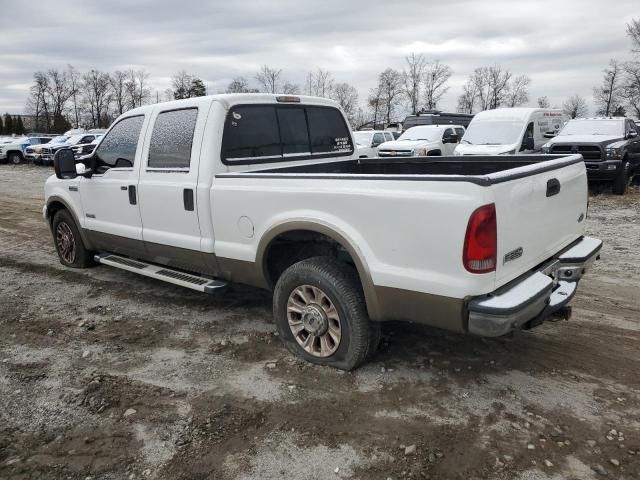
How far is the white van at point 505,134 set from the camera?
42.4 feet

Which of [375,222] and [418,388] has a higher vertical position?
[375,222]

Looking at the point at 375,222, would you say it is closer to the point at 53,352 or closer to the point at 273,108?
the point at 273,108

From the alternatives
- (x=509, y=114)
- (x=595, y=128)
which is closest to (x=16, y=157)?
(x=509, y=114)

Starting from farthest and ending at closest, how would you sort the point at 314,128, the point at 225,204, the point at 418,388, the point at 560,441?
the point at 314,128, the point at 225,204, the point at 418,388, the point at 560,441

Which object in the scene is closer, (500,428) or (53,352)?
(500,428)

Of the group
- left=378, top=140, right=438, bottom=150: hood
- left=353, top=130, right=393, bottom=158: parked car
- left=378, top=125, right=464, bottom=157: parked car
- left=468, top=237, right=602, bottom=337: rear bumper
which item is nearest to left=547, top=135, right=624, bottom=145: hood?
left=378, top=125, right=464, bottom=157: parked car

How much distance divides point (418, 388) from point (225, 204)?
1.97 metres

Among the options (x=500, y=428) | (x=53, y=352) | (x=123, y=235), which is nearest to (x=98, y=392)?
(x=53, y=352)

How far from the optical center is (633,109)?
57469 millimetres

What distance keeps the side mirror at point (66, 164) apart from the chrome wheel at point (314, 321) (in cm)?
307

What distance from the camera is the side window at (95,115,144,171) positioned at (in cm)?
509

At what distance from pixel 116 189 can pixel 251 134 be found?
1621 mm

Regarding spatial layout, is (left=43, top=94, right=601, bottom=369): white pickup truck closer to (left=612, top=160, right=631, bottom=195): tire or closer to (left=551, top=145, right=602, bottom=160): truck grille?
(left=551, top=145, right=602, bottom=160): truck grille

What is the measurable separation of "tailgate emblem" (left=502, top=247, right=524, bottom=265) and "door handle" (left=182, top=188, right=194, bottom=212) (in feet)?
8.36
